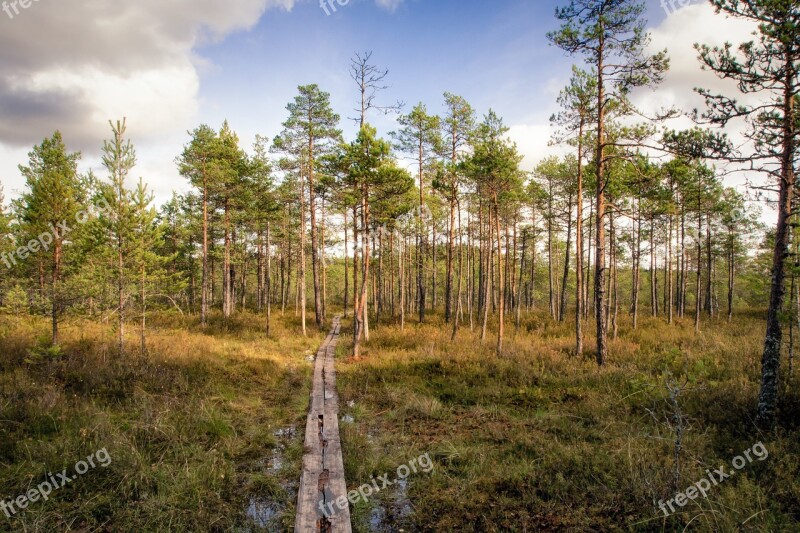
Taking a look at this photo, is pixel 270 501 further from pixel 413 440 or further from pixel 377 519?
pixel 413 440

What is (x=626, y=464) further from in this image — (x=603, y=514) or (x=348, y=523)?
(x=348, y=523)

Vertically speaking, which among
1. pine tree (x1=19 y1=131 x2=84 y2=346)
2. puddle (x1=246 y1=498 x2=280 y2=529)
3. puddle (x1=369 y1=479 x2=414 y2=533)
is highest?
pine tree (x1=19 y1=131 x2=84 y2=346)

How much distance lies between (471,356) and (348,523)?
32.8 ft

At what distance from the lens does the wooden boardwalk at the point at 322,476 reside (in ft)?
16.1

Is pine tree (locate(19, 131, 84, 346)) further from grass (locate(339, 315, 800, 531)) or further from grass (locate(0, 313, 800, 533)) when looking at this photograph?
grass (locate(339, 315, 800, 531))

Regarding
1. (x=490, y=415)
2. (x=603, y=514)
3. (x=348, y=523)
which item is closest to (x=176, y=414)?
(x=348, y=523)

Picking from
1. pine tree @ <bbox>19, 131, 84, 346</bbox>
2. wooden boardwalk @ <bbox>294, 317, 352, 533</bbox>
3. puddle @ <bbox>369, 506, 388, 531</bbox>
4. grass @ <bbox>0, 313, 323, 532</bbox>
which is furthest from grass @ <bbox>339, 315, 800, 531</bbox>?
pine tree @ <bbox>19, 131, 84, 346</bbox>

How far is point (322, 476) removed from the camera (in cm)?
620

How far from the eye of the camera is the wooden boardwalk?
4.90m

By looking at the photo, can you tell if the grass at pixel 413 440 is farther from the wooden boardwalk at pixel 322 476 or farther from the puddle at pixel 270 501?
the wooden boardwalk at pixel 322 476

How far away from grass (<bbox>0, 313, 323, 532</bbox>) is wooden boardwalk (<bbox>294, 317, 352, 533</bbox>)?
25 cm

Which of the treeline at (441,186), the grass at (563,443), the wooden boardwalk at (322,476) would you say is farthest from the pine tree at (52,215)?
the grass at (563,443)

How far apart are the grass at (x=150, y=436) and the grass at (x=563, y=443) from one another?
5.82 feet

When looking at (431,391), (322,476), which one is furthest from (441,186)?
(322,476)
